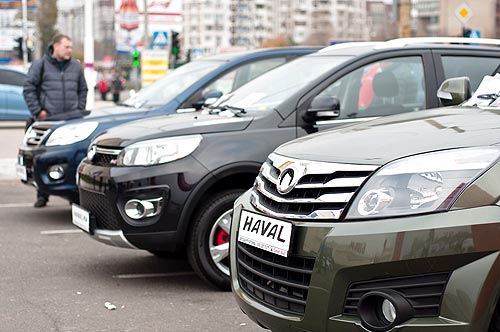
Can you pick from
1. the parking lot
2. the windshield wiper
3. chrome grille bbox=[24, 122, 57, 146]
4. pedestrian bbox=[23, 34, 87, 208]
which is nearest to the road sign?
pedestrian bbox=[23, 34, 87, 208]

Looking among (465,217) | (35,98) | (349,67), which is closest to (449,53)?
(349,67)

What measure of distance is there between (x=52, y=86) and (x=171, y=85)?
1793mm

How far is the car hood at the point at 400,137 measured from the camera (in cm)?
340

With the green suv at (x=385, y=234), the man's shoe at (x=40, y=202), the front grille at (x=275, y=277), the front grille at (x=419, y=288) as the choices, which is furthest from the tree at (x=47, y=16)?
the front grille at (x=419, y=288)

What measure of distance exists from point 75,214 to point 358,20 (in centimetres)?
17967

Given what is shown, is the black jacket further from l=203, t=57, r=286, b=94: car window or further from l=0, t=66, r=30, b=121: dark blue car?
l=0, t=66, r=30, b=121: dark blue car

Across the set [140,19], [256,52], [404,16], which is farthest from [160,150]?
[140,19]

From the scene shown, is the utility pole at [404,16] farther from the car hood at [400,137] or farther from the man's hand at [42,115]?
the car hood at [400,137]

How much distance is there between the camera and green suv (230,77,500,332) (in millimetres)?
3072

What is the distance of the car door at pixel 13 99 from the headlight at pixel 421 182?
2050 cm

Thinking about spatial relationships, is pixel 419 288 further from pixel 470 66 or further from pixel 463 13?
pixel 463 13

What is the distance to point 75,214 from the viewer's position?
20.9ft

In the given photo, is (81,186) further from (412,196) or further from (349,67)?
(412,196)

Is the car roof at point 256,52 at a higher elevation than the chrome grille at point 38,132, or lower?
higher
